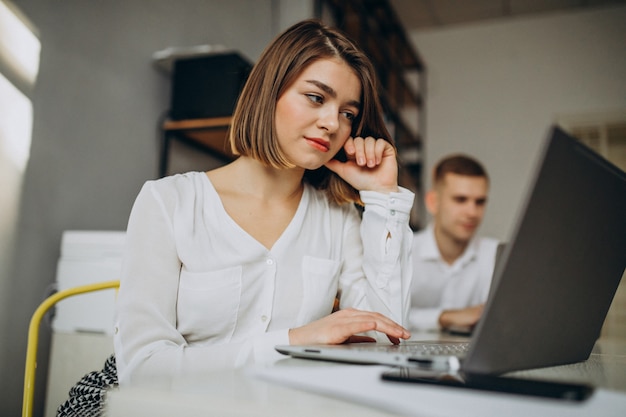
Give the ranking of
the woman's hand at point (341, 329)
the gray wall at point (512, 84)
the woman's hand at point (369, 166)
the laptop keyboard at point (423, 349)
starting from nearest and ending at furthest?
the laptop keyboard at point (423, 349), the woman's hand at point (341, 329), the woman's hand at point (369, 166), the gray wall at point (512, 84)

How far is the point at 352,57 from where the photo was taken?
113 centimetres

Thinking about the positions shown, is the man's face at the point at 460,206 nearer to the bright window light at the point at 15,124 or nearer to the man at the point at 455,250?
the man at the point at 455,250

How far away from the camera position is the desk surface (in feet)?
1.23

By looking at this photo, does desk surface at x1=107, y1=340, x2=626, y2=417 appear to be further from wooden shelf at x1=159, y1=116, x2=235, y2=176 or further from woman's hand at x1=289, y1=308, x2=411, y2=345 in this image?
wooden shelf at x1=159, y1=116, x2=235, y2=176

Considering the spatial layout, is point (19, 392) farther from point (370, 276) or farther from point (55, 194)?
point (370, 276)

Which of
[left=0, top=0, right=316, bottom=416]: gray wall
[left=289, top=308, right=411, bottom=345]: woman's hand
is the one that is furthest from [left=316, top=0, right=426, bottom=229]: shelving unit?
[left=289, top=308, right=411, bottom=345]: woman's hand

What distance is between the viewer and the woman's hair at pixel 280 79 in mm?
1065

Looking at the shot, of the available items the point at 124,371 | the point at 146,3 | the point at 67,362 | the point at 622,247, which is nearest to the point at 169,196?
the point at 124,371

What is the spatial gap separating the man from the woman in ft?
3.51

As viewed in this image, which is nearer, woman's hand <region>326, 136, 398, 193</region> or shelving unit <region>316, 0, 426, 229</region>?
woman's hand <region>326, 136, 398, 193</region>

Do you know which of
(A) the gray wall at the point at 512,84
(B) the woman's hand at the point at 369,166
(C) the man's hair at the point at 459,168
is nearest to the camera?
(B) the woman's hand at the point at 369,166

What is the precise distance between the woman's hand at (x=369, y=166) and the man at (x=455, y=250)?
3.53 feet

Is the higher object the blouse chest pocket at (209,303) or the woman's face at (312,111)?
the woman's face at (312,111)

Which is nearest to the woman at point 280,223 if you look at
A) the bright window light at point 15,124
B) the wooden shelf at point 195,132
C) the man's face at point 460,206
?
the bright window light at point 15,124
